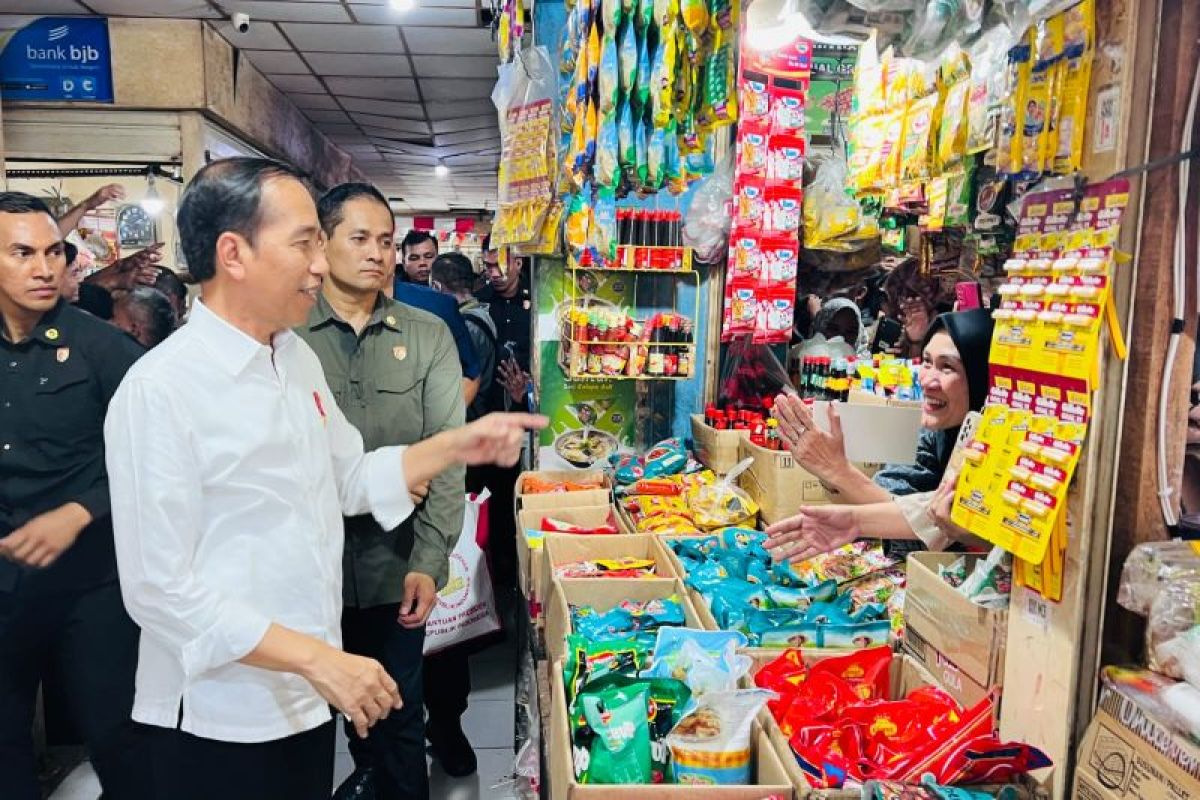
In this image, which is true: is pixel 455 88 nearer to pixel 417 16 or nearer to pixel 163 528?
pixel 417 16

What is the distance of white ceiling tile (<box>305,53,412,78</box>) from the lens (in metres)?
7.11

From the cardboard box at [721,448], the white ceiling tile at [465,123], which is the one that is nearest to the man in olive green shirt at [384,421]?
the cardboard box at [721,448]

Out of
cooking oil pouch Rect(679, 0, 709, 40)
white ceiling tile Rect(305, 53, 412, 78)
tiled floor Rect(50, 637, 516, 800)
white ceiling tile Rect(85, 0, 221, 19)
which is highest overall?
white ceiling tile Rect(305, 53, 412, 78)

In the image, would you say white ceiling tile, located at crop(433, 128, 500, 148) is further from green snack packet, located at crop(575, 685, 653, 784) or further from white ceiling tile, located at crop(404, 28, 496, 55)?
green snack packet, located at crop(575, 685, 653, 784)

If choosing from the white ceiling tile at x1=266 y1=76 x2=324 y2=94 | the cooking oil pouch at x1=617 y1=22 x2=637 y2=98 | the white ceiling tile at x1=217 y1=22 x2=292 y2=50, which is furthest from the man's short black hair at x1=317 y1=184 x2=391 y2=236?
the white ceiling tile at x1=266 y1=76 x2=324 y2=94

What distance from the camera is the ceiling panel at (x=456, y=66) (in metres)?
7.11

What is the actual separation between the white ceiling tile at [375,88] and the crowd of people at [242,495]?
13.6 ft

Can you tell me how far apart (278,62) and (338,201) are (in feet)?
19.0

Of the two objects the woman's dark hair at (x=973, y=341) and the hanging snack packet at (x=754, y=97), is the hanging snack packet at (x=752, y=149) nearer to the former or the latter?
the hanging snack packet at (x=754, y=97)

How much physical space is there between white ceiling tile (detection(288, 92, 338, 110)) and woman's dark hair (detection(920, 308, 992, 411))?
795 centimetres

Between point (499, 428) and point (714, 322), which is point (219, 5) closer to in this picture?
point (714, 322)

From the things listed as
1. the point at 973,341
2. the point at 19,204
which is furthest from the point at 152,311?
the point at 973,341

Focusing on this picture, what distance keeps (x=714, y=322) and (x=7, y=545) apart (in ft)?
9.49

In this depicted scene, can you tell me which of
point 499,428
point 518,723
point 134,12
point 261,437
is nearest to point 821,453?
point 499,428
